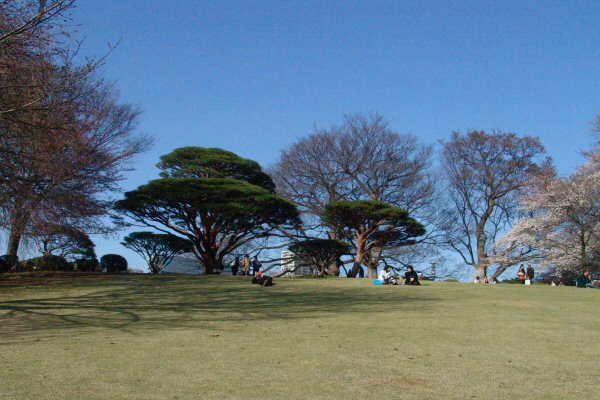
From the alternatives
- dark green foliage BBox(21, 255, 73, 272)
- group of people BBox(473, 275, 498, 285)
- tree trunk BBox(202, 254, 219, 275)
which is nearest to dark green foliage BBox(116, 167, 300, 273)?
tree trunk BBox(202, 254, 219, 275)

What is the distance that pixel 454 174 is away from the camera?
137 ft

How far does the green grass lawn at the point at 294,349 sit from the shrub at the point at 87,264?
44.4 ft

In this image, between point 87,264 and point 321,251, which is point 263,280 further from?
point 87,264

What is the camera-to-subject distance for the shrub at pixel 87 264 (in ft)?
95.7

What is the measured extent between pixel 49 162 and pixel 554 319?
43.5 ft

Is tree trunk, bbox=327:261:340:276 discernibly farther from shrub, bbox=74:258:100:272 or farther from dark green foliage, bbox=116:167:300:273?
shrub, bbox=74:258:100:272

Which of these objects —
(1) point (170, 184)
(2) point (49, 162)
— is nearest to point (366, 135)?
(1) point (170, 184)

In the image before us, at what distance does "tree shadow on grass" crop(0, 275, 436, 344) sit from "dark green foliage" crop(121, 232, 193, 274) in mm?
7376

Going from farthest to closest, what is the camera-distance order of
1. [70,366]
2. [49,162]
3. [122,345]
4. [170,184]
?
[170,184], [49,162], [122,345], [70,366]

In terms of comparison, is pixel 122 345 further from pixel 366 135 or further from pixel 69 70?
pixel 366 135

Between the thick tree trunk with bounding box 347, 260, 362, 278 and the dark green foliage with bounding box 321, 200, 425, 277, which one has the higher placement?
the dark green foliage with bounding box 321, 200, 425, 277

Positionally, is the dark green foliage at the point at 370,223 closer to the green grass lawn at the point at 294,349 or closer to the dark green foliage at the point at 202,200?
the dark green foliage at the point at 202,200

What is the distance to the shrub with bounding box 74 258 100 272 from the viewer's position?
29156 mm

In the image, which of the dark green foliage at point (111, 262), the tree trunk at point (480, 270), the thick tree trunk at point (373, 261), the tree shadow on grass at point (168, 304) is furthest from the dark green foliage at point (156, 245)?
the tree trunk at point (480, 270)
